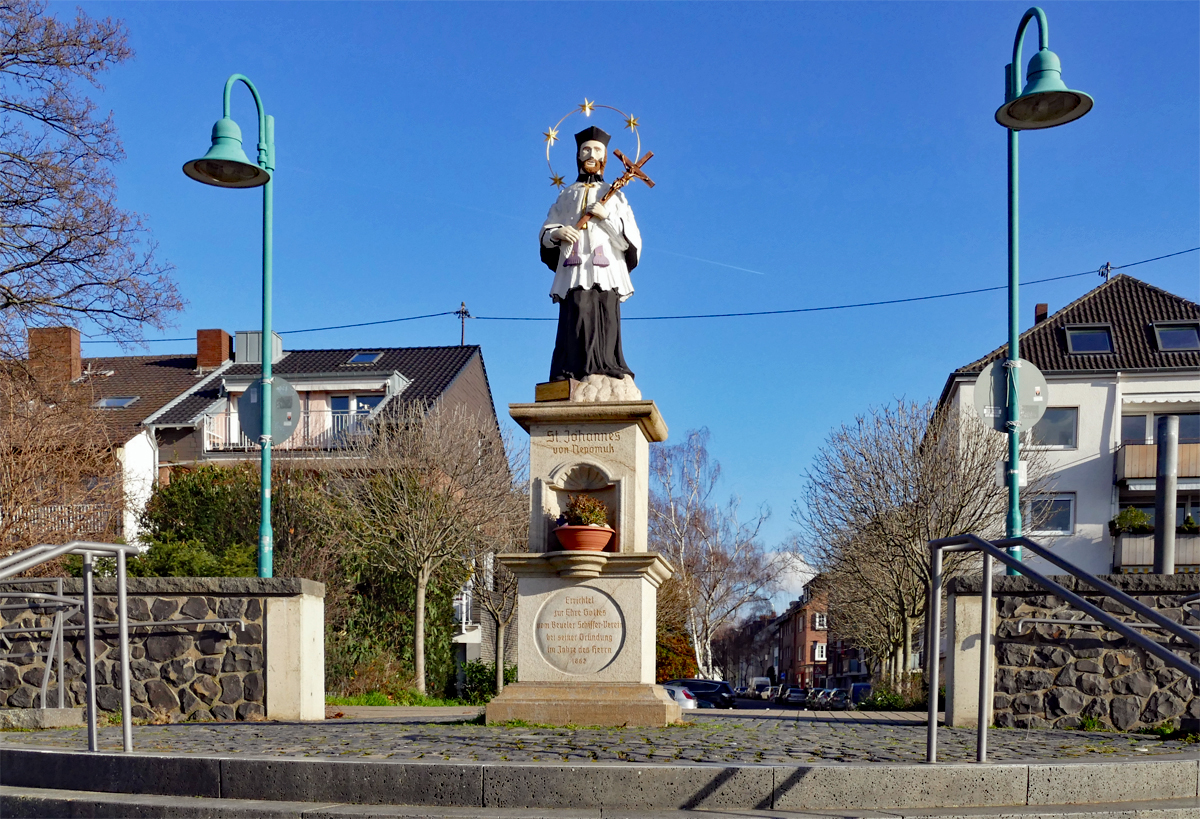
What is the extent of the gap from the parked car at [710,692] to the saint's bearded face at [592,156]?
984 inches

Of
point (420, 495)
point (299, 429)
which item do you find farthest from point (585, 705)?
point (299, 429)

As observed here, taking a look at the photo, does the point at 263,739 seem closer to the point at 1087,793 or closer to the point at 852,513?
the point at 1087,793

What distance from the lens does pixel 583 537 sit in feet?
31.2

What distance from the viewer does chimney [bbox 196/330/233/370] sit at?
4288 centimetres

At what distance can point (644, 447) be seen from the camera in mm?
10391

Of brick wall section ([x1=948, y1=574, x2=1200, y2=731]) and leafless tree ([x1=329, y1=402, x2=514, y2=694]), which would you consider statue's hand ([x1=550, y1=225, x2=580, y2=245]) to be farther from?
leafless tree ([x1=329, y1=402, x2=514, y2=694])

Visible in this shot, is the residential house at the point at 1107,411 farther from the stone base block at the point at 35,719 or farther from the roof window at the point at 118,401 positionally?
the stone base block at the point at 35,719

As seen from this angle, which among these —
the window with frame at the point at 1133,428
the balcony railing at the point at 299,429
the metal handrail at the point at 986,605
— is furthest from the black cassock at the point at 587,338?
the window with frame at the point at 1133,428

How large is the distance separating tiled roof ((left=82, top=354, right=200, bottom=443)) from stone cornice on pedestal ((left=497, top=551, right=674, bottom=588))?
30.0m

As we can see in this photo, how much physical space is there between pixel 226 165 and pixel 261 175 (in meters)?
0.41

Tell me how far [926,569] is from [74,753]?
761 inches

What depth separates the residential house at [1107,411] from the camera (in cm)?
3941

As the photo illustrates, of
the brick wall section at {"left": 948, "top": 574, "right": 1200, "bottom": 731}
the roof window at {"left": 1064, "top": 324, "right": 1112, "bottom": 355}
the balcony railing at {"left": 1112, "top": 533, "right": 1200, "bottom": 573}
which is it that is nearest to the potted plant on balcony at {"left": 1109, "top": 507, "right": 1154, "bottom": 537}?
the balcony railing at {"left": 1112, "top": 533, "right": 1200, "bottom": 573}

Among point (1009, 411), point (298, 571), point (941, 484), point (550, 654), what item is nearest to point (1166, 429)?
point (1009, 411)
